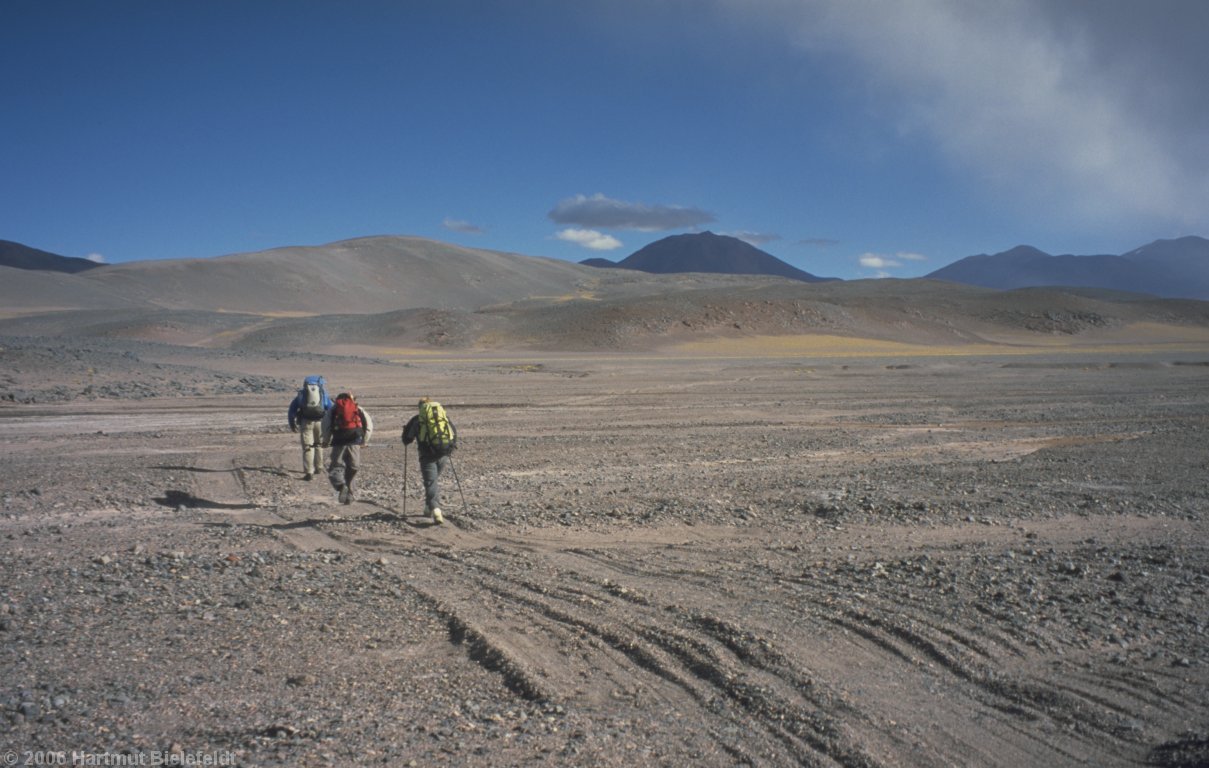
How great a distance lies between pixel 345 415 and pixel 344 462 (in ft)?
2.30

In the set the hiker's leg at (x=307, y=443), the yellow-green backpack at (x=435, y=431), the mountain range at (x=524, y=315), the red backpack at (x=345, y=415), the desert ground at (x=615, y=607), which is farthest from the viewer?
the mountain range at (x=524, y=315)

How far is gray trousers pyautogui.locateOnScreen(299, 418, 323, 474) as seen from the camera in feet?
42.6

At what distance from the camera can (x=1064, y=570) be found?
8.12 m

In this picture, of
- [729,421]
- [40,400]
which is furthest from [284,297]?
[729,421]

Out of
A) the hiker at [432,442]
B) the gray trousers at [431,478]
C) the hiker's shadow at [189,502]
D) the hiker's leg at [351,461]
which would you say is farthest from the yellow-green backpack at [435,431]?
the hiker's shadow at [189,502]

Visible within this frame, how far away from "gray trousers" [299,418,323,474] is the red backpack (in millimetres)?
1354

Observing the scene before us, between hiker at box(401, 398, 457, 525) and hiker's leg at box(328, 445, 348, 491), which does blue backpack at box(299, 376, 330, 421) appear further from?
hiker at box(401, 398, 457, 525)

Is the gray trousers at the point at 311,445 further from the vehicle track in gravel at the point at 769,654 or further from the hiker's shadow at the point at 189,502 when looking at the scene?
the vehicle track in gravel at the point at 769,654

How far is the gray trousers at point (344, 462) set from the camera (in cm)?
1162

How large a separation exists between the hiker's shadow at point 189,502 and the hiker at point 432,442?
2845mm

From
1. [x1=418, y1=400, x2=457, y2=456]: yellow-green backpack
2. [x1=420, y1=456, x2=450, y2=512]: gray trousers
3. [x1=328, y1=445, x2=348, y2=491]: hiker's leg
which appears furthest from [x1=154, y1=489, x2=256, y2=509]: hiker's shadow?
[x1=418, y1=400, x2=457, y2=456]: yellow-green backpack

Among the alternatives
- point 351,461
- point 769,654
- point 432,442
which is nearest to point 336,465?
point 351,461

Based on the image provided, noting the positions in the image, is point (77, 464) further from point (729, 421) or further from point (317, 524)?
point (729, 421)

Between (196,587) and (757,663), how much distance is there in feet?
15.6
